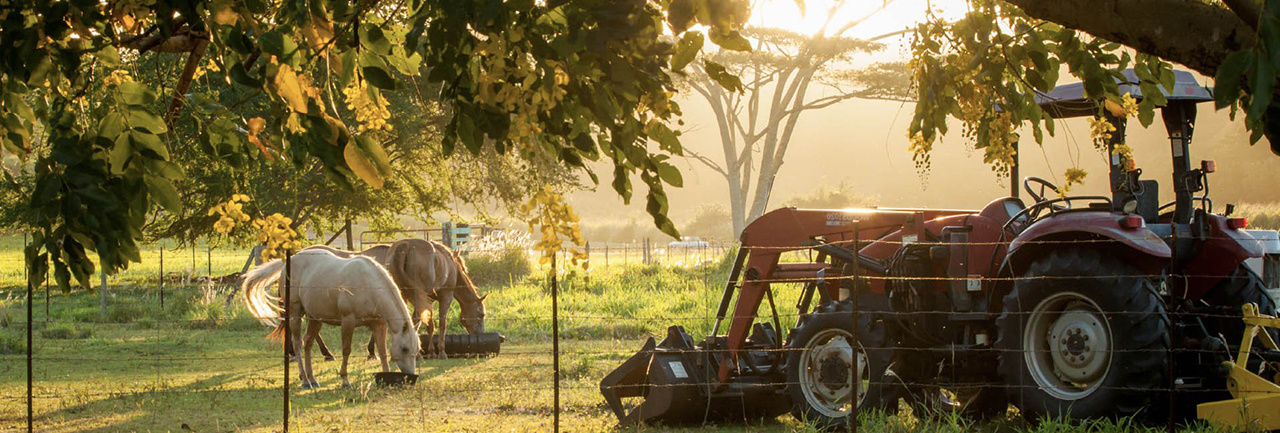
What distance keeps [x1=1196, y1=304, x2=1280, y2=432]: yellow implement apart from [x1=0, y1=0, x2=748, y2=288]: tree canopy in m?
3.79

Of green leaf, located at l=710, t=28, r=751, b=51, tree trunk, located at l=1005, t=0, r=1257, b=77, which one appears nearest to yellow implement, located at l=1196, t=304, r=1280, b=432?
tree trunk, located at l=1005, t=0, r=1257, b=77

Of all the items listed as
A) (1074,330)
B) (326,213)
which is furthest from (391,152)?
(1074,330)

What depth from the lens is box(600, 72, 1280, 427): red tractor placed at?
6.33 metres

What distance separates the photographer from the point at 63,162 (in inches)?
150

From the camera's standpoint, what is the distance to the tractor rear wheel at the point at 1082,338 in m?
6.20

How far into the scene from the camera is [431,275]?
45.1 feet

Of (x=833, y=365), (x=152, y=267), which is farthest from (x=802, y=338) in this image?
(x=152, y=267)

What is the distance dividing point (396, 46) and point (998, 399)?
4426mm

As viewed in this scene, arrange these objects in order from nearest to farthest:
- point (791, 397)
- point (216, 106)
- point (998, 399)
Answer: point (216, 106) → point (998, 399) → point (791, 397)

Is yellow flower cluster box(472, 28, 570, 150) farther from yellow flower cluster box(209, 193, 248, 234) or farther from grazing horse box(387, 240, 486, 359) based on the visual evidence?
grazing horse box(387, 240, 486, 359)

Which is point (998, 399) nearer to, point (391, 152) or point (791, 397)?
point (791, 397)

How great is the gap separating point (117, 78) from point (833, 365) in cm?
419

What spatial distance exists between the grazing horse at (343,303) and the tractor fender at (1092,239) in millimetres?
5329

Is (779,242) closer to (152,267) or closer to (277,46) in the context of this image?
(277,46)
